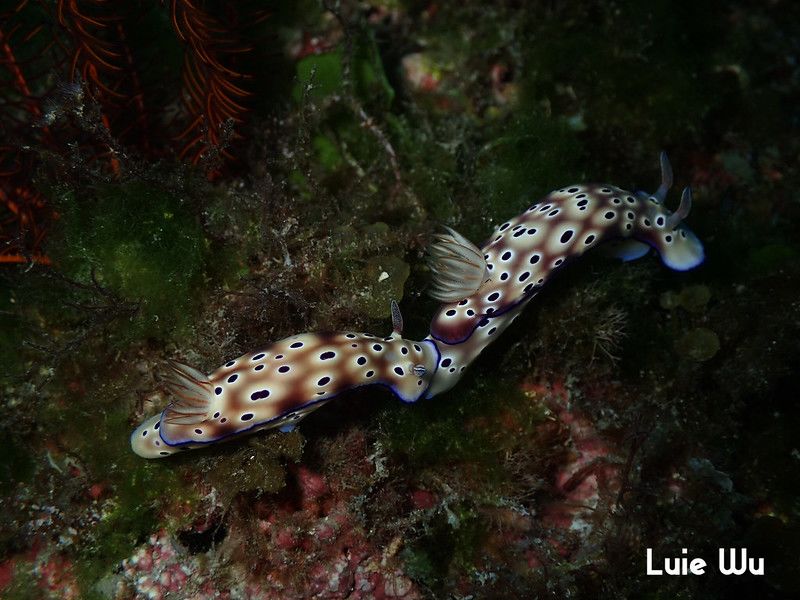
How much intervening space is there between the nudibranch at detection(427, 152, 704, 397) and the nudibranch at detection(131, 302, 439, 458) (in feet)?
1.56

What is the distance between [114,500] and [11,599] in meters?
0.88

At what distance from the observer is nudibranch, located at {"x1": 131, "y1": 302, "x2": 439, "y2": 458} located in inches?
125

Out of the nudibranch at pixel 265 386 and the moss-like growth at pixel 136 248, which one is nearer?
the nudibranch at pixel 265 386

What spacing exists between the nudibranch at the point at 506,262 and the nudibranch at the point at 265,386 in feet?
1.56

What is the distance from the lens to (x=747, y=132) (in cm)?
616

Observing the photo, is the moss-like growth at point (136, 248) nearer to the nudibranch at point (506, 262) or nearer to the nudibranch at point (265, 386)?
the nudibranch at point (265, 386)

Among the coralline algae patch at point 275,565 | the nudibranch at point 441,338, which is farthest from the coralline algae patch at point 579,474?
the coralline algae patch at point 275,565

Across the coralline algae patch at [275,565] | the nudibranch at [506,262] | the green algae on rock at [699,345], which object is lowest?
the green algae on rock at [699,345]

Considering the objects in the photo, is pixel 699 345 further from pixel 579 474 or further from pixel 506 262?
pixel 506 262

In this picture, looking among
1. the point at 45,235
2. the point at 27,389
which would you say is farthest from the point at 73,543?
the point at 45,235

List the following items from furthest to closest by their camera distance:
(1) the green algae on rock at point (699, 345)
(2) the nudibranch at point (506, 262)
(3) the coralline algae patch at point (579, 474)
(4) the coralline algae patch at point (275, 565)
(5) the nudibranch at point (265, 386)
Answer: (1) the green algae on rock at point (699, 345) → (3) the coralline algae patch at point (579, 474) → (2) the nudibranch at point (506, 262) → (4) the coralline algae patch at point (275, 565) → (5) the nudibranch at point (265, 386)

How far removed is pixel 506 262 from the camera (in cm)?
374

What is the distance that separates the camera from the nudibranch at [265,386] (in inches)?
125

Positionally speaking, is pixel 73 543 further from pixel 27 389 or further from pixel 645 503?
pixel 645 503
